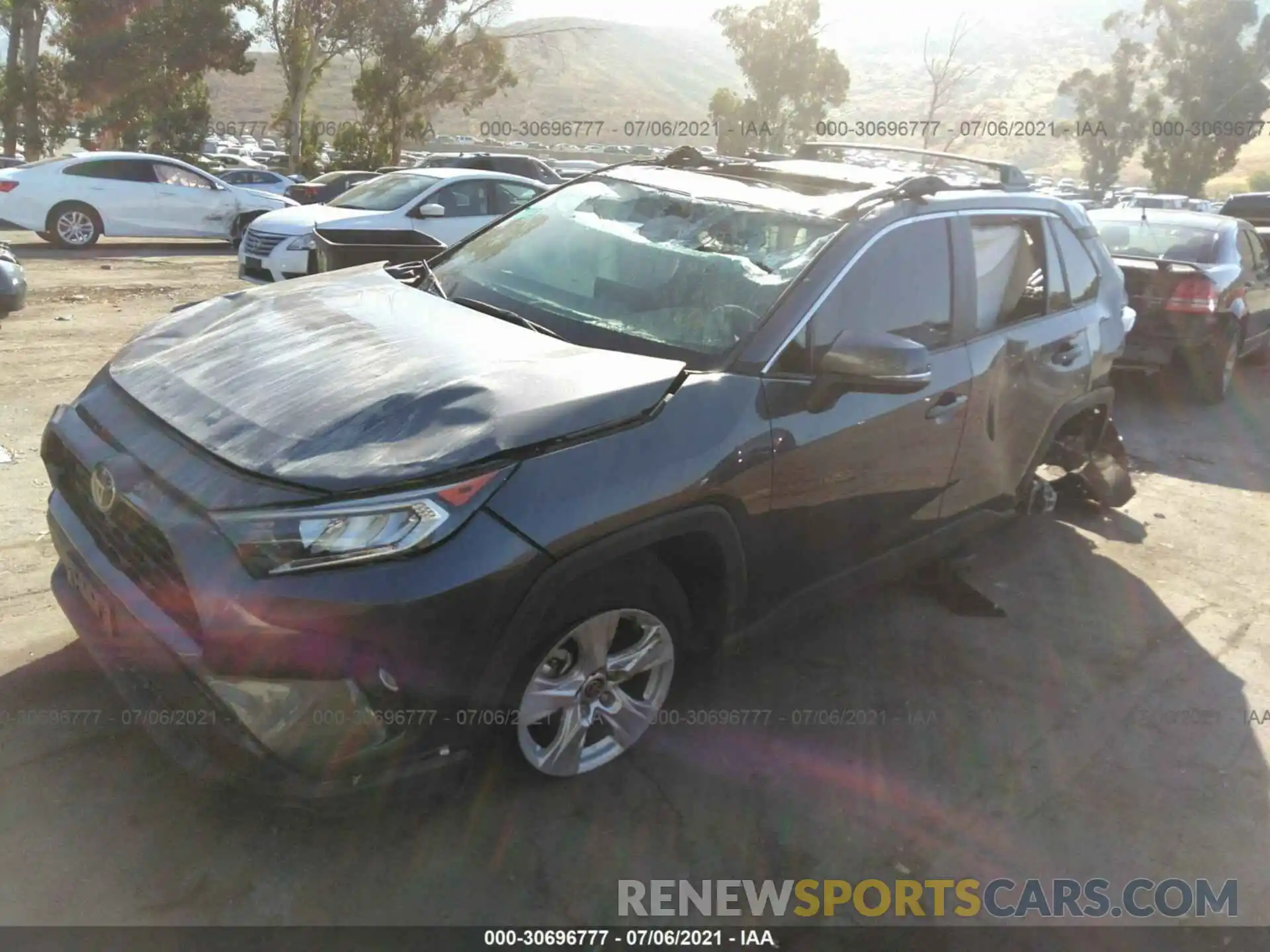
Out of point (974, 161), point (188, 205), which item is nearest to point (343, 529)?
point (974, 161)

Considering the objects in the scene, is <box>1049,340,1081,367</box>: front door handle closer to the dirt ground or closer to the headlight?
the dirt ground

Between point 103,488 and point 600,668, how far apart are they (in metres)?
1.46

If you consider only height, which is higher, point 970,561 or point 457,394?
point 457,394

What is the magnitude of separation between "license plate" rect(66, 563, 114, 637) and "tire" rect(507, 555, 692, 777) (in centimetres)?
110

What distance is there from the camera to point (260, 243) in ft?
36.3

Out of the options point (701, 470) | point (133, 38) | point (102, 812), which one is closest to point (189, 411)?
point (102, 812)

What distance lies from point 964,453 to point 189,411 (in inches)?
110

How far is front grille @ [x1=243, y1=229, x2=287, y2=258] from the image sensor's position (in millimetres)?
10969

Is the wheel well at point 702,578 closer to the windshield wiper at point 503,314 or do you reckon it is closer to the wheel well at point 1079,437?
the windshield wiper at point 503,314

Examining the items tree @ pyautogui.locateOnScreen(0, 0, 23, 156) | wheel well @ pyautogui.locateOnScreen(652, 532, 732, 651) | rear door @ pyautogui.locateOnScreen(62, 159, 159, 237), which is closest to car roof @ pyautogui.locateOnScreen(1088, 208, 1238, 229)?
wheel well @ pyautogui.locateOnScreen(652, 532, 732, 651)

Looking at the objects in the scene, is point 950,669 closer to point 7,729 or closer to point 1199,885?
point 1199,885

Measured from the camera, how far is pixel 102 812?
279 cm

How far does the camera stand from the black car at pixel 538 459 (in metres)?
2.36

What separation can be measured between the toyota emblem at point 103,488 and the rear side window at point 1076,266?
158 inches
